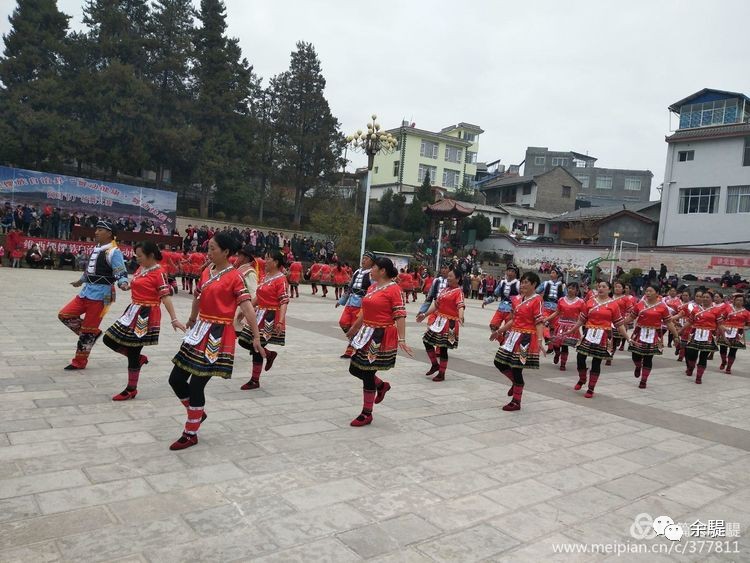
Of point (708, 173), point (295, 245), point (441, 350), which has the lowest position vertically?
point (441, 350)

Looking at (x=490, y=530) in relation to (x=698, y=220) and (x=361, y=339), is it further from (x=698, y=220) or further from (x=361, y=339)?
(x=698, y=220)

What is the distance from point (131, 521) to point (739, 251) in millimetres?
32272

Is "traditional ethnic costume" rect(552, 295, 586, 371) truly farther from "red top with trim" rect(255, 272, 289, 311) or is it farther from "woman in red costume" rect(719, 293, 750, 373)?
"red top with trim" rect(255, 272, 289, 311)

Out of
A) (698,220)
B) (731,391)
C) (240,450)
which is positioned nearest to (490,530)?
(240,450)

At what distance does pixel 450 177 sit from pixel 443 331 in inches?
1884

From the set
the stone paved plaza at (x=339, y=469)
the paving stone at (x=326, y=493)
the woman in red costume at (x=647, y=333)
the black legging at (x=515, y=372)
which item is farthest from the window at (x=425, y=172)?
the paving stone at (x=326, y=493)

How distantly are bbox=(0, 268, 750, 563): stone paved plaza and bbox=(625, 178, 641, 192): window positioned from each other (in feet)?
177

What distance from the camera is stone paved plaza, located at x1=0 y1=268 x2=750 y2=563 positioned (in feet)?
11.1

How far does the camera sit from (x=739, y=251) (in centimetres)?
2853

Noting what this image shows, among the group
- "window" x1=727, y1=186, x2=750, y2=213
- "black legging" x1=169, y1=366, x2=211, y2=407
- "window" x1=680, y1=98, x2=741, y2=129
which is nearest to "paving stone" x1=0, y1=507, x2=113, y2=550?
"black legging" x1=169, y1=366, x2=211, y2=407

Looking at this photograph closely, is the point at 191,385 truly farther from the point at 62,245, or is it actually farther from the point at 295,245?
the point at 295,245

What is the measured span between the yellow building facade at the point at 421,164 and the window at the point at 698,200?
19546mm

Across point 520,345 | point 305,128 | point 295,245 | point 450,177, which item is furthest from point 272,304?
point 450,177

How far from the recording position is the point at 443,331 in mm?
8633
